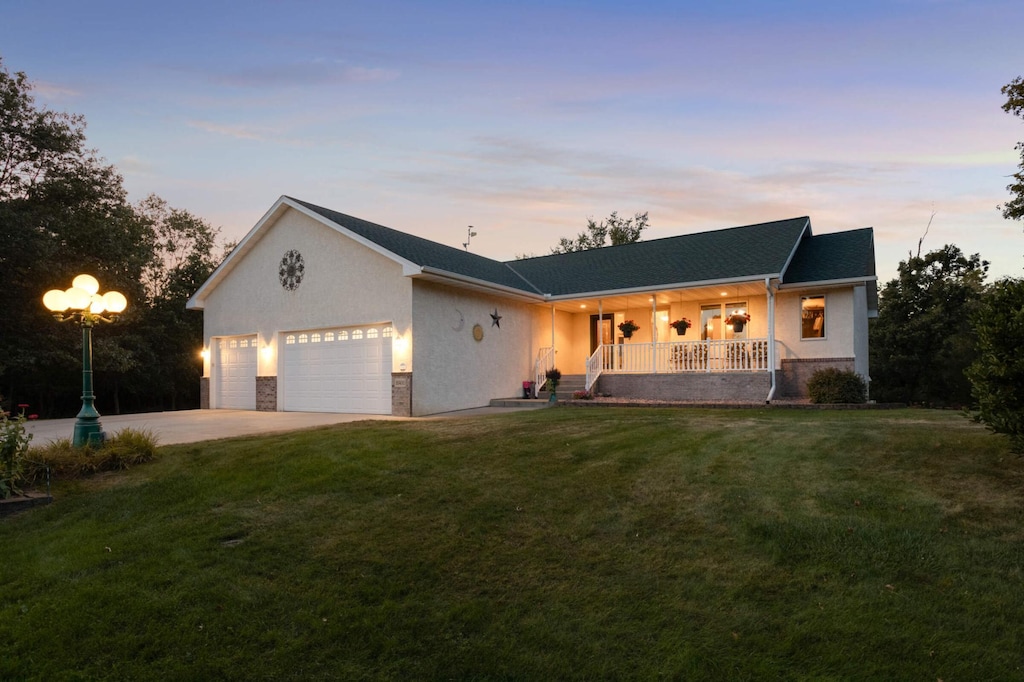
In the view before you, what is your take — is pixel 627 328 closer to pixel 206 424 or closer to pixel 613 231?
pixel 206 424

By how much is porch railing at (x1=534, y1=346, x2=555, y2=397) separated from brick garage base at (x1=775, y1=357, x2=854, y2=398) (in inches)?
253

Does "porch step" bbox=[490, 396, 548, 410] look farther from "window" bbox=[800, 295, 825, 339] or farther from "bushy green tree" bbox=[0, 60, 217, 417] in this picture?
"bushy green tree" bbox=[0, 60, 217, 417]

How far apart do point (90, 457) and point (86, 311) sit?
2482mm

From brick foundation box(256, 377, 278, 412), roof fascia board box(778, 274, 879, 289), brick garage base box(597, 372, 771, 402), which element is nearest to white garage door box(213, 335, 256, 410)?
brick foundation box(256, 377, 278, 412)

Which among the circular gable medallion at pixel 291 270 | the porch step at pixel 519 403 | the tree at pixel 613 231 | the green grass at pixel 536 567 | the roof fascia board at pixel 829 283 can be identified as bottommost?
the green grass at pixel 536 567

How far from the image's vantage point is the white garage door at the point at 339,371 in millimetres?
13914

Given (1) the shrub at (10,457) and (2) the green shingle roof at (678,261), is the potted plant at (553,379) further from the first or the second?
(1) the shrub at (10,457)

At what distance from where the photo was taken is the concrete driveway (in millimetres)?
10109

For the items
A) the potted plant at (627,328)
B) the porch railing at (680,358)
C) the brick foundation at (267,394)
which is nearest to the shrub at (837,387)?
the porch railing at (680,358)

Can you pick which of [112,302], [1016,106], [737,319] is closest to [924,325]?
Result: [737,319]

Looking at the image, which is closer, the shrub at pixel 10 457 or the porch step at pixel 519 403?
the shrub at pixel 10 457

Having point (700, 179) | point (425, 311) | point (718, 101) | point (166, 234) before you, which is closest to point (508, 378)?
point (425, 311)

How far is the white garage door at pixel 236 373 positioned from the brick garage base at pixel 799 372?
14845 mm

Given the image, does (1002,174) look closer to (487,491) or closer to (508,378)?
(508,378)
